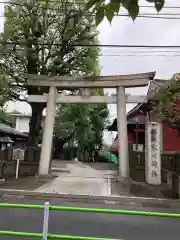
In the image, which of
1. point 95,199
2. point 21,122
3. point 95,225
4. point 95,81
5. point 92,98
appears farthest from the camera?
point 21,122

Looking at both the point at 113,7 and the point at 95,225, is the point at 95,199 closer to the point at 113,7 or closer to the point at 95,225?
the point at 95,225

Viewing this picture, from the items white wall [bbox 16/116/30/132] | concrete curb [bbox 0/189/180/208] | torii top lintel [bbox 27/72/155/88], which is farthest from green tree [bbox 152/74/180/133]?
white wall [bbox 16/116/30/132]

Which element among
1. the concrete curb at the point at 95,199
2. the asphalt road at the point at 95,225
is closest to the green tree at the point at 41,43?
the concrete curb at the point at 95,199

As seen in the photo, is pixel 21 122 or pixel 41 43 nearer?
pixel 41 43

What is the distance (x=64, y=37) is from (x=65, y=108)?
1982 cm

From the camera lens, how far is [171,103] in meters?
13.6

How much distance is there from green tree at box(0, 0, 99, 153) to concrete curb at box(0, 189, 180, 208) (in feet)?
40.2

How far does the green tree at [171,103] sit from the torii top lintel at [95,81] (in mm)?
3165

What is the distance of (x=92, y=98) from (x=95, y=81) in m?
1.00

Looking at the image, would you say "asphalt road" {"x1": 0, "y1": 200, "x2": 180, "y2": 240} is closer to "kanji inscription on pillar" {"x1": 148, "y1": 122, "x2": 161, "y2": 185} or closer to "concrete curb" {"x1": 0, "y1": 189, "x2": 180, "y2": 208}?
"concrete curb" {"x1": 0, "y1": 189, "x2": 180, "y2": 208}

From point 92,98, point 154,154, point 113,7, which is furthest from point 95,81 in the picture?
point 113,7

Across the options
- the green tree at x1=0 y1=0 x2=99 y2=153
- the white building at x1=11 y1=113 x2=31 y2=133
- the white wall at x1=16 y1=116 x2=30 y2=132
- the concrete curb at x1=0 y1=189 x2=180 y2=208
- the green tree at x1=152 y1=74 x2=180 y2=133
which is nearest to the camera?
the concrete curb at x1=0 y1=189 x2=180 y2=208

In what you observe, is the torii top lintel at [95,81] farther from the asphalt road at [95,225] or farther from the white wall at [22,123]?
the white wall at [22,123]

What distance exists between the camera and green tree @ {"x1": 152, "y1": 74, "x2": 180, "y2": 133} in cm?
1349
